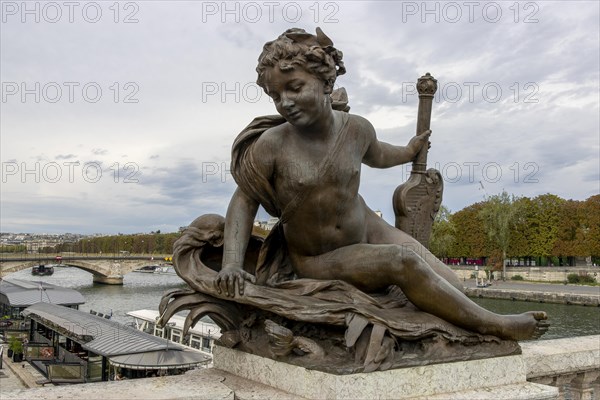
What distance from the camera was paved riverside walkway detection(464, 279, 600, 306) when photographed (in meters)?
33.6

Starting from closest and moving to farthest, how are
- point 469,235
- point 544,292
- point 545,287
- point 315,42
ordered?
point 315,42 → point 544,292 → point 545,287 → point 469,235

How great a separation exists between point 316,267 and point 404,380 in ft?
3.09

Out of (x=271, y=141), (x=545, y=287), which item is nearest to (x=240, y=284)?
(x=271, y=141)

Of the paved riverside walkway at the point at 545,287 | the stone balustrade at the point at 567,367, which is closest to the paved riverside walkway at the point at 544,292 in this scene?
the paved riverside walkway at the point at 545,287

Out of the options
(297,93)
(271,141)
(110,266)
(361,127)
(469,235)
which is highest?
(297,93)

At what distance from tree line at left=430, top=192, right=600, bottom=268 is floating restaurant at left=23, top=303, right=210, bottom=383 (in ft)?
107

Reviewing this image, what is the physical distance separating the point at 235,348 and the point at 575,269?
47.7 m

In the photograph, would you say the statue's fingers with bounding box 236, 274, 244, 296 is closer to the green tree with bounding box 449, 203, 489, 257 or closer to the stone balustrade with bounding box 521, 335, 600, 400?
the stone balustrade with bounding box 521, 335, 600, 400

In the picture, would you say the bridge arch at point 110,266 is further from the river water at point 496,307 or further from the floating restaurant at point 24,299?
the floating restaurant at point 24,299

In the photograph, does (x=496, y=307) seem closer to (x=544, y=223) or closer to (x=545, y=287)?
(x=545, y=287)

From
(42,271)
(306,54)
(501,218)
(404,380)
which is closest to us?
(404,380)

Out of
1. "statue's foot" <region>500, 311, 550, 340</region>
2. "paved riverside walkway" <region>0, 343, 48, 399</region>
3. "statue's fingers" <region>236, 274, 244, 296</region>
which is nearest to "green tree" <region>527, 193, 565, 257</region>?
"paved riverside walkway" <region>0, 343, 48, 399</region>

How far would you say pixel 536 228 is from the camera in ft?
161

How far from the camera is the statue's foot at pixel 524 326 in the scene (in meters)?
3.97
